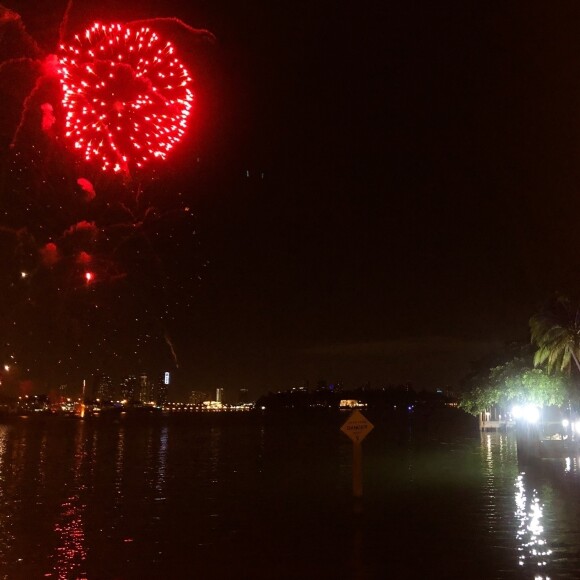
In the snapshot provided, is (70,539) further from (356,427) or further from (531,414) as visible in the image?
(531,414)

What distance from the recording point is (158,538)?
1342 centimetres

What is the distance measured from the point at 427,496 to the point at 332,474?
6.76m

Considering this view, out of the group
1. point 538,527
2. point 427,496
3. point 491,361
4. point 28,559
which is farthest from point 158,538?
point 491,361

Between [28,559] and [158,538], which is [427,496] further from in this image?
[28,559]

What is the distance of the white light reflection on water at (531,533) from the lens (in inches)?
428

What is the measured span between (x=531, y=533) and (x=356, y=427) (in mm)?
4128

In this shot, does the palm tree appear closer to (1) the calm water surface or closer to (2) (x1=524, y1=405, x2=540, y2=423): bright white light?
(2) (x1=524, y1=405, x2=540, y2=423): bright white light

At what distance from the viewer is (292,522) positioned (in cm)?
1536

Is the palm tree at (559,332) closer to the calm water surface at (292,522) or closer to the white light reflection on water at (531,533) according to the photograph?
the calm water surface at (292,522)

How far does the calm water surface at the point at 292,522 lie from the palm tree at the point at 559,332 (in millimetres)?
5277

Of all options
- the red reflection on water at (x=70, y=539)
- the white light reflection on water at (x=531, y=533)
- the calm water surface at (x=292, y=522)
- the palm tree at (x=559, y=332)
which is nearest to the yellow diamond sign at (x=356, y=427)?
the calm water surface at (x=292, y=522)

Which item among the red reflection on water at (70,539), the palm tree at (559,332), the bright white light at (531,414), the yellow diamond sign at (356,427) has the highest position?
the palm tree at (559,332)

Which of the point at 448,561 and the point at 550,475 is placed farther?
the point at 550,475

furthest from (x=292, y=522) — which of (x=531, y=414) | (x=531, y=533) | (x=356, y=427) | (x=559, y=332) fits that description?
(x=559, y=332)
